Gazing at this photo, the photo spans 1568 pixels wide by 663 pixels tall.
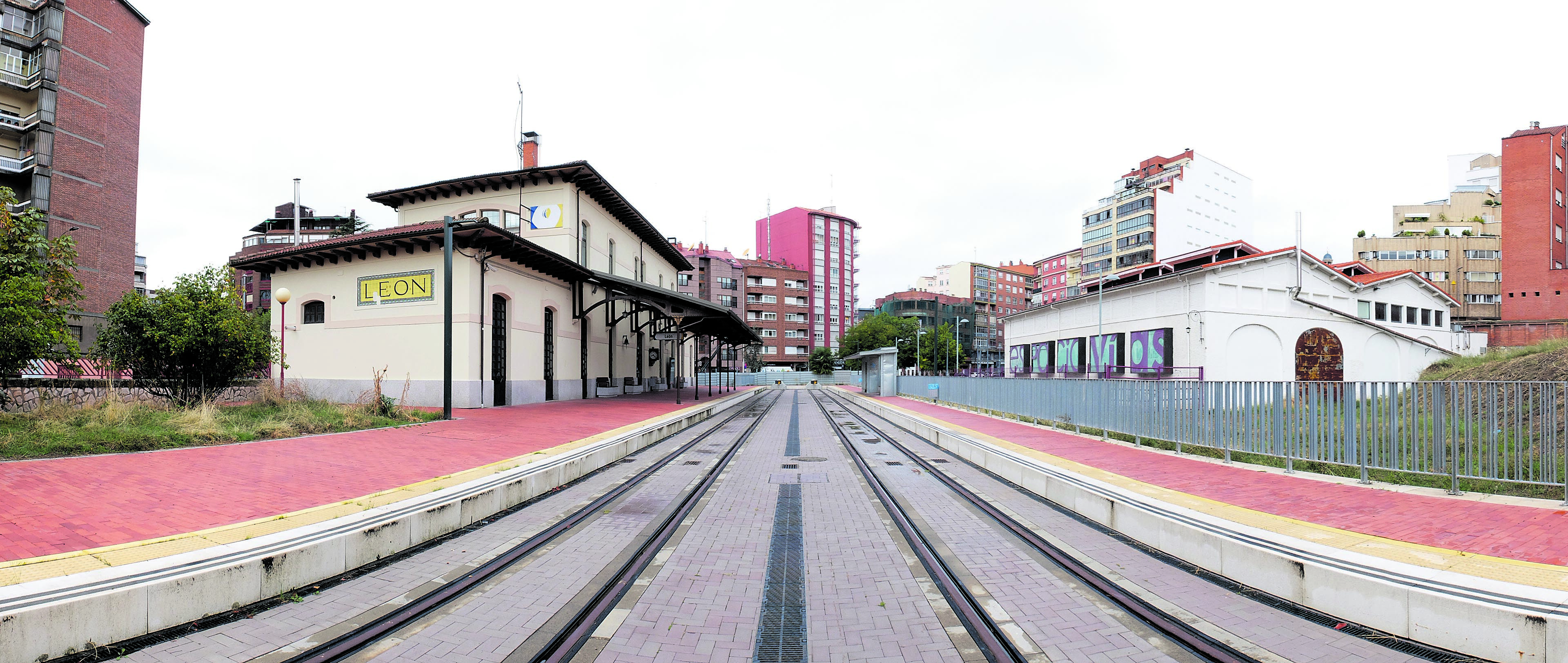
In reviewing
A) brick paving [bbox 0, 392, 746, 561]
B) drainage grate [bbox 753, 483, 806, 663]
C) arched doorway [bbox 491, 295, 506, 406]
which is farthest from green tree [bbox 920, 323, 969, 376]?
drainage grate [bbox 753, 483, 806, 663]

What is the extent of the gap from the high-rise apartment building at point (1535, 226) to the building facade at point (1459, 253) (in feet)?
13.7

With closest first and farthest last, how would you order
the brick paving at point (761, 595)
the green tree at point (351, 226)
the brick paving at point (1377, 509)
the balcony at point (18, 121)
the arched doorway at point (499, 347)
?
the brick paving at point (761, 595), the brick paving at point (1377, 509), the arched doorway at point (499, 347), the balcony at point (18, 121), the green tree at point (351, 226)

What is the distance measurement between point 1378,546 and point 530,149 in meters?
34.8

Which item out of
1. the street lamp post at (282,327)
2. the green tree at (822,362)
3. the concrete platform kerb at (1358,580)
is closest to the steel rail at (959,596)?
the concrete platform kerb at (1358,580)

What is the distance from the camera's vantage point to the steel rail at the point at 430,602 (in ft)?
11.1

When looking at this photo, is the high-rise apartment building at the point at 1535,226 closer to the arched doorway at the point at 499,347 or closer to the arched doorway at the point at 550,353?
the arched doorway at the point at 550,353

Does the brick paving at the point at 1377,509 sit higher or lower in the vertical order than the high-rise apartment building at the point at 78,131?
lower

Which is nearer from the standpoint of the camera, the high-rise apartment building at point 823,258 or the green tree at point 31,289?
the green tree at point 31,289

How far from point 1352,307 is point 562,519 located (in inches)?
1416

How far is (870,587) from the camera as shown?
452cm

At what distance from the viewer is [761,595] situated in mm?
4359

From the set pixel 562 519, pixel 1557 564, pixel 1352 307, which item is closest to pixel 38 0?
pixel 562 519

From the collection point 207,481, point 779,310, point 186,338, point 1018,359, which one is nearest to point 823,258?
point 779,310

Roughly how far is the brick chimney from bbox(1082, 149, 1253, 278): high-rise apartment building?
60690 millimetres
